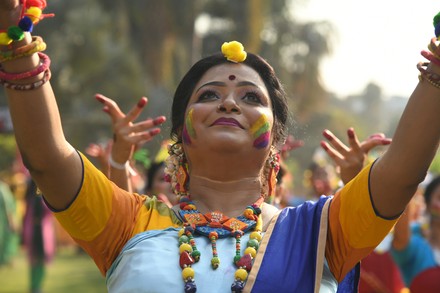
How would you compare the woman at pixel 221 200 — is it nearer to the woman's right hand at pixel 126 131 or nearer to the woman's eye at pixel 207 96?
the woman's eye at pixel 207 96

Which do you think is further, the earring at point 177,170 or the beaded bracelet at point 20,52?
the earring at point 177,170

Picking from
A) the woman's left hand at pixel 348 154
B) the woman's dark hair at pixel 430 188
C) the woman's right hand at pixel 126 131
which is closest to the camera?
the woman's left hand at pixel 348 154

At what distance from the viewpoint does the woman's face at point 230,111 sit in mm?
3041

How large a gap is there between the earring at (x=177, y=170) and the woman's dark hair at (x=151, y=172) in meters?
2.53

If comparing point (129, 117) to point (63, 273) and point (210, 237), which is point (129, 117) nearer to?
point (210, 237)

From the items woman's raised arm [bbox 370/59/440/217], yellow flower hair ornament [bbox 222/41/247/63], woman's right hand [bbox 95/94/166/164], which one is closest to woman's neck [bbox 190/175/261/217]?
yellow flower hair ornament [bbox 222/41/247/63]

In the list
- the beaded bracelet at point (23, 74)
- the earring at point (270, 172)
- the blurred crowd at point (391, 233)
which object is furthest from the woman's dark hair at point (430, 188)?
the beaded bracelet at point (23, 74)

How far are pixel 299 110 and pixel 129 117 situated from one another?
2513 centimetres

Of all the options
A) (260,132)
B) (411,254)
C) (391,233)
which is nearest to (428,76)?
(260,132)

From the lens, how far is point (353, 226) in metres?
2.73

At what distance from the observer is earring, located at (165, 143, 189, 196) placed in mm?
3303

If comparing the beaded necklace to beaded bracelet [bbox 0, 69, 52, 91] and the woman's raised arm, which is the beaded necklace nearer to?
the woman's raised arm

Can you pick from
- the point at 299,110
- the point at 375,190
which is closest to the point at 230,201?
the point at 375,190

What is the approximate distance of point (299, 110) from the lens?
2922cm
